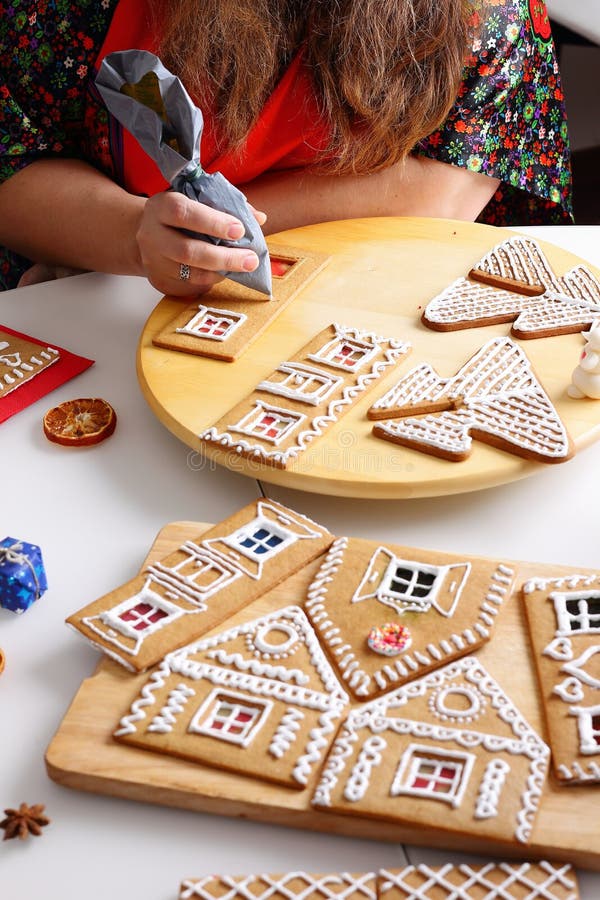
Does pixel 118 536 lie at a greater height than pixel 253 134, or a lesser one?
lesser

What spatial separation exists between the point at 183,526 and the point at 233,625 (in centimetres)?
14

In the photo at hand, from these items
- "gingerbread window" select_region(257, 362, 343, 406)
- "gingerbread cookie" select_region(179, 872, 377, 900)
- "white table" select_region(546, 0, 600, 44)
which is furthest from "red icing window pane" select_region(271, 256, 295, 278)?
"white table" select_region(546, 0, 600, 44)

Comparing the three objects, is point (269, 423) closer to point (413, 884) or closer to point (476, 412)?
point (476, 412)

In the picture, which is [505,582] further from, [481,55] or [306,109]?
[481,55]

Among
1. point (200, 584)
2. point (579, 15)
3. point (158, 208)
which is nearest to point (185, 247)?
point (158, 208)

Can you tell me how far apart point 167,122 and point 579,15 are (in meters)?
1.36

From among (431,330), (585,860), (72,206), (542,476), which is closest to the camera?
(585,860)

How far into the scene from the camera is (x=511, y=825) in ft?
2.12

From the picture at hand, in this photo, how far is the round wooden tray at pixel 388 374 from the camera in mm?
951

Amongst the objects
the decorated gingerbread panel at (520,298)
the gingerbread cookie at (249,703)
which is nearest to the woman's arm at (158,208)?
the decorated gingerbread panel at (520,298)

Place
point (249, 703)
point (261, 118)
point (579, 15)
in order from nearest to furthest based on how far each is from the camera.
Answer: point (249, 703) < point (261, 118) < point (579, 15)

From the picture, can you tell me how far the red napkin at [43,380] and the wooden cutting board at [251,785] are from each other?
448 mm

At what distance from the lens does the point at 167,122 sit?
1.09 m

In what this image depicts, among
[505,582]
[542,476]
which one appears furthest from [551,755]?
[542,476]
